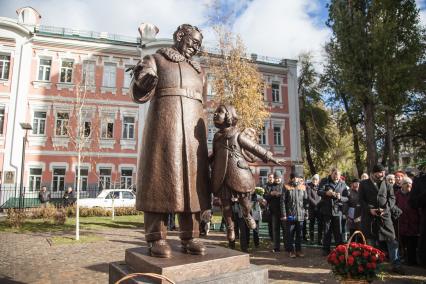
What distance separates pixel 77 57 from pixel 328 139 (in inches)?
875

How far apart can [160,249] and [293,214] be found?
17.9 ft

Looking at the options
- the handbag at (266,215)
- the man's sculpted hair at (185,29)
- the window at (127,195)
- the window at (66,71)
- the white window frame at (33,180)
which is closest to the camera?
the man's sculpted hair at (185,29)

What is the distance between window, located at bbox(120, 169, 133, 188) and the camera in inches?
938

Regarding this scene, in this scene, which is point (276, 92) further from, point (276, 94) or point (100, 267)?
point (100, 267)

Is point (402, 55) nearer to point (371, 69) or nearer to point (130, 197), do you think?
point (371, 69)

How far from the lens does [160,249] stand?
2.97 meters

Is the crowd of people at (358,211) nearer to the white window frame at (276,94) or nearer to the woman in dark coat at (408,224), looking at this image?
the woman in dark coat at (408,224)

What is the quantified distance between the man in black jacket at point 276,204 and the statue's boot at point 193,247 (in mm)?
5448

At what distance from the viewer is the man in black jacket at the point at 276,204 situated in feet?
Result: 27.9

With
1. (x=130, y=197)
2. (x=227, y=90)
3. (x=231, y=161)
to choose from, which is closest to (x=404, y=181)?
(x=231, y=161)

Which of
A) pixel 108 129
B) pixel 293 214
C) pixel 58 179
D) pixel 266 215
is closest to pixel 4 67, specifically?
pixel 108 129

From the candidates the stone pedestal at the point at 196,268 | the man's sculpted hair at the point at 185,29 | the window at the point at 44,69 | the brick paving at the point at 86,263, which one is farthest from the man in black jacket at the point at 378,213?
the window at the point at 44,69

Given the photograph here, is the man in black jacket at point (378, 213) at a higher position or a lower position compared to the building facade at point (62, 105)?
lower

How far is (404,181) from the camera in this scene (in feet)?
24.2
